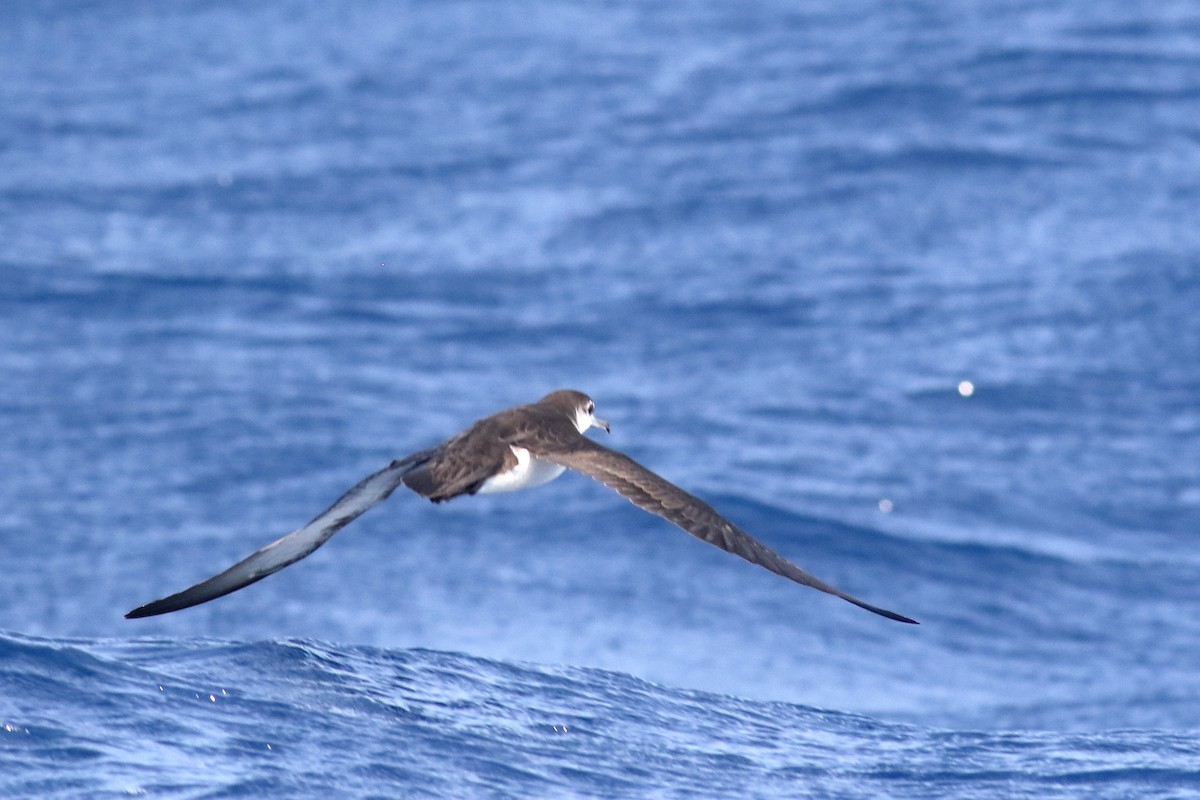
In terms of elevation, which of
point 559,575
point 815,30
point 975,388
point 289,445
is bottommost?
point 559,575

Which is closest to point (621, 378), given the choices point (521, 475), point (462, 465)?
point (521, 475)

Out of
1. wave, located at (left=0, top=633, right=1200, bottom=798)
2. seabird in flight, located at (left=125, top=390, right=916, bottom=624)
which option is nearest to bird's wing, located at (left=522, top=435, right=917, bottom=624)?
seabird in flight, located at (left=125, top=390, right=916, bottom=624)

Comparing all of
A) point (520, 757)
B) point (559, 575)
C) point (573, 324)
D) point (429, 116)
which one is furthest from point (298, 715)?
point (429, 116)

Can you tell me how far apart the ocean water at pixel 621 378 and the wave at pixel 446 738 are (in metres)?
0.03

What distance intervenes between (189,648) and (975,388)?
8433 mm

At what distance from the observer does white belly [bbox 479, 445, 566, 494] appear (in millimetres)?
7445

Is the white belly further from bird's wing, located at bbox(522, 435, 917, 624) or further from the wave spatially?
the wave

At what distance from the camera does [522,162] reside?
1823cm

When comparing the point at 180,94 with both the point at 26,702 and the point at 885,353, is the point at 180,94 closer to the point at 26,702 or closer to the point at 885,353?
the point at 885,353

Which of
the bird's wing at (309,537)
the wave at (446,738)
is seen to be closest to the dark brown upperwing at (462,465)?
the bird's wing at (309,537)

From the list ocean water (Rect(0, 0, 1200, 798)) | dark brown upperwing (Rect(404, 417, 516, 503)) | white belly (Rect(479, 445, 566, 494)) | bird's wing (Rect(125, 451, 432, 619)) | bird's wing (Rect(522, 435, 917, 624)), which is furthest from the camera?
ocean water (Rect(0, 0, 1200, 798))

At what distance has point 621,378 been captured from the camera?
15.3 m

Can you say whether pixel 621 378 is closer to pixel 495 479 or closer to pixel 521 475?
pixel 521 475

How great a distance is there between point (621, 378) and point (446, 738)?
8062 millimetres
